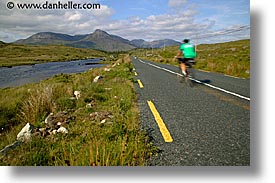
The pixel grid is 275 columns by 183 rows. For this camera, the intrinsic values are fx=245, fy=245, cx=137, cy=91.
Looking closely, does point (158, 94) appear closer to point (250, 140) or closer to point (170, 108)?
point (170, 108)

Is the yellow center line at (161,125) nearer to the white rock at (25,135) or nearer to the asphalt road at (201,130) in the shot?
the asphalt road at (201,130)

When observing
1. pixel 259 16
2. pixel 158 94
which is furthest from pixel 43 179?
pixel 158 94

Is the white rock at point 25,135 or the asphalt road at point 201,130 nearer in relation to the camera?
the asphalt road at point 201,130

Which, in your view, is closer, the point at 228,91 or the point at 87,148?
the point at 87,148

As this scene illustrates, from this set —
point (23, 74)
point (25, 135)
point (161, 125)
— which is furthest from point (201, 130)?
point (23, 74)

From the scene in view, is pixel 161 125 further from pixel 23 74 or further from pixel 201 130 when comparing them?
pixel 23 74

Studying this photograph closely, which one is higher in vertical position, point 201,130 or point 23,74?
point 23,74

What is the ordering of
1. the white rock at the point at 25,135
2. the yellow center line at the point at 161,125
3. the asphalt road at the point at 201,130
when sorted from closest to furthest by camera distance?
the asphalt road at the point at 201,130, the yellow center line at the point at 161,125, the white rock at the point at 25,135

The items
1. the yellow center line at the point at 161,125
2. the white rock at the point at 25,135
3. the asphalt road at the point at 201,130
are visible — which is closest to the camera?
the asphalt road at the point at 201,130

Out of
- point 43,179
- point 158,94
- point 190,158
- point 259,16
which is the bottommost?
point 43,179

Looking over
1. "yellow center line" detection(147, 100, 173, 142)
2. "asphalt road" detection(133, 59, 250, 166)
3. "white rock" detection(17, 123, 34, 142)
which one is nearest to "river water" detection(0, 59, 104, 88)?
"white rock" detection(17, 123, 34, 142)

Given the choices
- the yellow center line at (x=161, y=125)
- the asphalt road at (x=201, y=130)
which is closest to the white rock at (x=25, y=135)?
the asphalt road at (x=201, y=130)

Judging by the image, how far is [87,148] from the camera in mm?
2963
